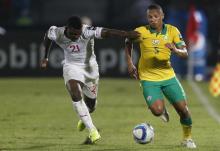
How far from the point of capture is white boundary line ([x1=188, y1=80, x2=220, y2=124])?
18438mm

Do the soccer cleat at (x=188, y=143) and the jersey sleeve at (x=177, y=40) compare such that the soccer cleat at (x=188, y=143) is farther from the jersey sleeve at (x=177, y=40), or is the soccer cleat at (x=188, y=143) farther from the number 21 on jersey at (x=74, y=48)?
the number 21 on jersey at (x=74, y=48)

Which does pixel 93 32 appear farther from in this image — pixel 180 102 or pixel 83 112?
pixel 180 102

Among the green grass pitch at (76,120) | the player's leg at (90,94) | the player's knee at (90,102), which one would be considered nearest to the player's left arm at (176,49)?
the green grass pitch at (76,120)

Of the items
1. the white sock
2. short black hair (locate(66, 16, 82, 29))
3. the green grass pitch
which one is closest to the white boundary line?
the green grass pitch

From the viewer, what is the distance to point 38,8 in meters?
29.1

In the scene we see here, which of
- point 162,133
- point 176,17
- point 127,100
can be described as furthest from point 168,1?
point 162,133

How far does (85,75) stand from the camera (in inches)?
538

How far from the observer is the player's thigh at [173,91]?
12812 millimetres

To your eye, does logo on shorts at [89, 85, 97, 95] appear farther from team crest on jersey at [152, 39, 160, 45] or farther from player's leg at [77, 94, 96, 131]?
team crest on jersey at [152, 39, 160, 45]

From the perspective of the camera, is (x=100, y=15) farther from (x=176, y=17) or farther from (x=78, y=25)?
(x=78, y=25)

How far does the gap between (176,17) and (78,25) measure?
1530 centimetres

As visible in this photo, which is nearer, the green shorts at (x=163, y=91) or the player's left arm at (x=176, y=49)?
the player's left arm at (x=176, y=49)

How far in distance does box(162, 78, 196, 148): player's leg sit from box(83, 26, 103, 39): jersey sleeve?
132 cm

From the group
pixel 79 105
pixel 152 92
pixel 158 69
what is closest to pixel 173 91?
pixel 152 92
